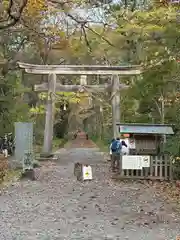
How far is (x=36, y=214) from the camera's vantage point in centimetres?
866

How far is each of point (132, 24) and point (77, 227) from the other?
7.91 metres

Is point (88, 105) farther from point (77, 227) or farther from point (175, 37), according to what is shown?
point (77, 227)

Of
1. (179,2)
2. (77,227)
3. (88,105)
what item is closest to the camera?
(77,227)

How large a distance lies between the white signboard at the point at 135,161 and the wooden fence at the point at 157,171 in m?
0.24

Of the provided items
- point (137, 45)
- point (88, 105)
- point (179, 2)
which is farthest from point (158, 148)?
point (88, 105)

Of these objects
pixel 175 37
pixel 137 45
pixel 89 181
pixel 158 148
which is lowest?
pixel 89 181

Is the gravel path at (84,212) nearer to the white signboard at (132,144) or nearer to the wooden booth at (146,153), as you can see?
the wooden booth at (146,153)

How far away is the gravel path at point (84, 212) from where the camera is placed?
6986 millimetres

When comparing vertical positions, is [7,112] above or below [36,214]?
above

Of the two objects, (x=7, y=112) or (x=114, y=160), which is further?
(x=7, y=112)

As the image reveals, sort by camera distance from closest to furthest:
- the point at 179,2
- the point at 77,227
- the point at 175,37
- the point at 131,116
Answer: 1. the point at 77,227
2. the point at 179,2
3. the point at 175,37
4. the point at 131,116

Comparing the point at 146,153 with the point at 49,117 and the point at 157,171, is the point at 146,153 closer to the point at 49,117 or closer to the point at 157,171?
the point at 157,171

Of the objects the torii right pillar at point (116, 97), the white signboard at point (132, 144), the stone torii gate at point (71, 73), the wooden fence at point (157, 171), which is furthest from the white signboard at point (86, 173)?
the torii right pillar at point (116, 97)

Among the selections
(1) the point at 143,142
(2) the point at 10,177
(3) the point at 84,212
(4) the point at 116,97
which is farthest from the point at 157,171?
(4) the point at 116,97
